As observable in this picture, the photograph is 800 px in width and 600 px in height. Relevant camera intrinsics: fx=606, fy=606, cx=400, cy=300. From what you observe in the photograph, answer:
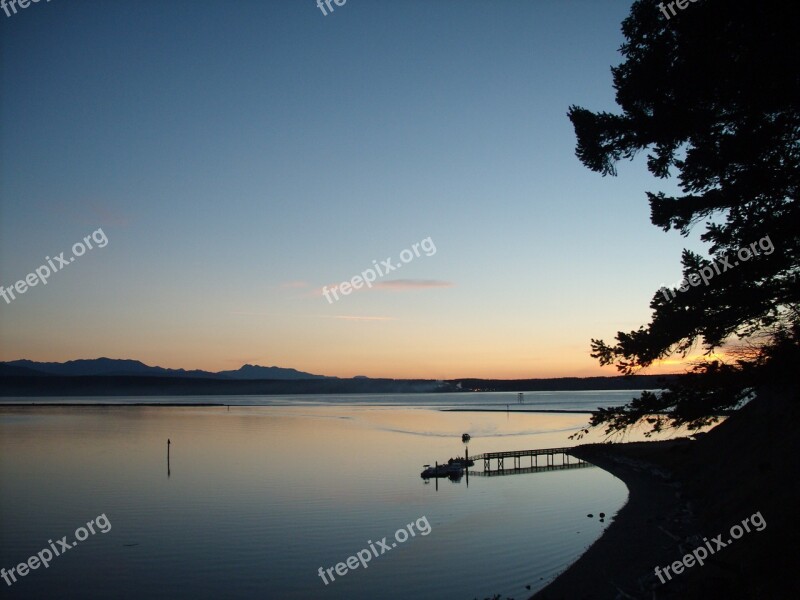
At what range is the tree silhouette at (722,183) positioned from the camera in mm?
10273

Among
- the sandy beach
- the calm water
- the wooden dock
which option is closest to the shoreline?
the sandy beach

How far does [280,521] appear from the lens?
1439 inches

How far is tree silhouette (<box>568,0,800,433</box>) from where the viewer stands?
33.7 ft

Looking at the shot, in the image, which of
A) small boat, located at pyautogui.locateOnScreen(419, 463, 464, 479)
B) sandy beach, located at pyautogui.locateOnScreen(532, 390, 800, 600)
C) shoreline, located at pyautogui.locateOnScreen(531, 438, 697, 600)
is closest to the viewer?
sandy beach, located at pyautogui.locateOnScreen(532, 390, 800, 600)

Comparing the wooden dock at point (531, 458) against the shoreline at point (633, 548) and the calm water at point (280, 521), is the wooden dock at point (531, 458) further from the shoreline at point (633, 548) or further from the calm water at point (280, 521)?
the shoreline at point (633, 548)

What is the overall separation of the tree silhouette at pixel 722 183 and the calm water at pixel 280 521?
1645cm

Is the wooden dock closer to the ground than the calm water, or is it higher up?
closer to the ground

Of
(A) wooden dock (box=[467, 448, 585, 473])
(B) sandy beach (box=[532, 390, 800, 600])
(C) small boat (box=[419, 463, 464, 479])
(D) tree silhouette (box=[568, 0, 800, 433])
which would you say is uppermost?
(D) tree silhouette (box=[568, 0, 800, 433])

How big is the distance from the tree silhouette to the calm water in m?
16.5

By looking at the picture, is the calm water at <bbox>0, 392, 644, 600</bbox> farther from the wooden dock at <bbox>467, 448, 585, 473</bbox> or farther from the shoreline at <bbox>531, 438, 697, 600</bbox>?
the wooden dock at <bbox>467, 448, 585, 473</bbox>

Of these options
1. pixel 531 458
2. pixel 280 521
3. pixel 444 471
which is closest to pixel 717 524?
pixel 280 521

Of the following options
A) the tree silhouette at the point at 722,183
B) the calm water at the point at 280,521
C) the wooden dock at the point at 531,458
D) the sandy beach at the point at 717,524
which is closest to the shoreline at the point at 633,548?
the sandy beach at the point at 717,524

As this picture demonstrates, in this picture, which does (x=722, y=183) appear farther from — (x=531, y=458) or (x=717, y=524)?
(x=531, y=458)

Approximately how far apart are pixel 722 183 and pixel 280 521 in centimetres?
3229
